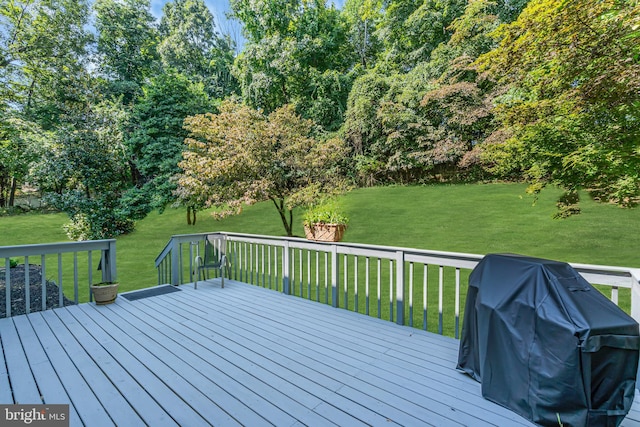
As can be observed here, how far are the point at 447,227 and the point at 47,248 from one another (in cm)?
819

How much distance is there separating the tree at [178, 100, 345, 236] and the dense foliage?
52 millimetres

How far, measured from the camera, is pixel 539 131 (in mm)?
5598

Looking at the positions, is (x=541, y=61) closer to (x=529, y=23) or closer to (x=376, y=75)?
(x=529, y=23)

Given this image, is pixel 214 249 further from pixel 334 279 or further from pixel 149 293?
pixel 334 279

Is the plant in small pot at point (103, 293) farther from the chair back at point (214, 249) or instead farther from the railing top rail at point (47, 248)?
the chair back at point (214, 249)

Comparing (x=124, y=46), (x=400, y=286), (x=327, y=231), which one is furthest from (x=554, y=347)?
(x=124, y=46)

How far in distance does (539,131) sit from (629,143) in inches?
51.3

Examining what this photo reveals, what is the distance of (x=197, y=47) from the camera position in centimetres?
1967

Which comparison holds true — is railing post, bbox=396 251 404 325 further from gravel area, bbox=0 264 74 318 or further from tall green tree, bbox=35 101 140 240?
tall green tree, bbox=35 101 140 240

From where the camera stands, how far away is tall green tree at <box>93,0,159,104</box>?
15056mm

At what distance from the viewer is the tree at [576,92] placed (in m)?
3.85

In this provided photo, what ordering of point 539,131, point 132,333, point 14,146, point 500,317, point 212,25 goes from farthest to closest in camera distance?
point 212,25
point 14,146
point 539,131
point 132,333
point 500,317

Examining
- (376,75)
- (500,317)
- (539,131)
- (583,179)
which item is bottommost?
(500,317)

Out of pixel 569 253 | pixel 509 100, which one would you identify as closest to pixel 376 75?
pixel 509 100
